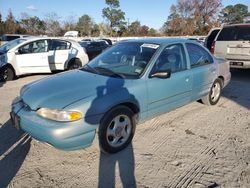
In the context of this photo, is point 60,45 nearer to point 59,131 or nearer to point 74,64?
point 74,64

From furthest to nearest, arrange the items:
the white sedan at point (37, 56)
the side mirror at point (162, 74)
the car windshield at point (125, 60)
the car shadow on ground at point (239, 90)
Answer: the white sedan at point (37, 56) → the car shadow on ground at point (239, 90) → the car windshield at point (125, 60) → the side mirror at point (162, 74)

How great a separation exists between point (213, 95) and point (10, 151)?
14.1 feet

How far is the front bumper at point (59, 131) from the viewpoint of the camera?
130 inches

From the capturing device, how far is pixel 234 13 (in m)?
68.1

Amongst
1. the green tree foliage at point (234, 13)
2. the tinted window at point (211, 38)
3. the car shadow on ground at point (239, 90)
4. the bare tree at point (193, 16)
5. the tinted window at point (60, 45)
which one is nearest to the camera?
the car shadow on ground at point (239, 90)

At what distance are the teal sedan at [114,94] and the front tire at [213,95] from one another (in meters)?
0.41

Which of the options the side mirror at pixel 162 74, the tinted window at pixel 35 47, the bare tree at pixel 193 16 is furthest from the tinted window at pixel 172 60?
the bare tree at pixel 193 16

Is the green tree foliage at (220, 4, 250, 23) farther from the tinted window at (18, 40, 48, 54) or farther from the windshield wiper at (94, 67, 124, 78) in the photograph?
the windshield wiper at (94, 67, 124, 78)

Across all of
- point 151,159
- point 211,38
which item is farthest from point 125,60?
point 211,38

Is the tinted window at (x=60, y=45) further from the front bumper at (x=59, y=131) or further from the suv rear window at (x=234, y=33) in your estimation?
Answer: the front bumper at (x=59, y=131)

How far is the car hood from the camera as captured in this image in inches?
138

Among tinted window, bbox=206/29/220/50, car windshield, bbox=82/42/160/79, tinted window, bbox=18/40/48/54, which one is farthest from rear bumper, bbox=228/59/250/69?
tinted window, bbox=18/40/48/54

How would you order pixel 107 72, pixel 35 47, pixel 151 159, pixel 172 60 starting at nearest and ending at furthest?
pixel 151 159, pixel 107 72, pixel 172 60, pixel 35 47

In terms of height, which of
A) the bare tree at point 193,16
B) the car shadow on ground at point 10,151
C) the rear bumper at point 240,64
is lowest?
the car shadow on ground at point 10,151
